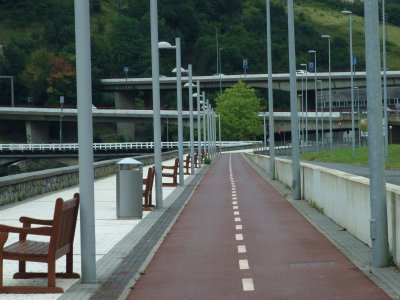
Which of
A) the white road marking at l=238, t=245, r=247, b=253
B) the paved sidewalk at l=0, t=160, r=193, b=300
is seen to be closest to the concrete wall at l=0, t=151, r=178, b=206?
the paved sidewalk at l=0, t=160, r=193, b=300

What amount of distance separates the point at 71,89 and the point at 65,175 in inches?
5702

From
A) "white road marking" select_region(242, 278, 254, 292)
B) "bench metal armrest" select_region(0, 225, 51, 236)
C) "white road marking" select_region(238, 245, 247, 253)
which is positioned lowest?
"white road marking" select_region(238, 245, 247, 253)

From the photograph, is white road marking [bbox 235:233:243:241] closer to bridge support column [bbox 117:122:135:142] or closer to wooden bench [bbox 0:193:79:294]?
wooden bench [bbox 0:193:79:294]

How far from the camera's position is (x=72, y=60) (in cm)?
17938

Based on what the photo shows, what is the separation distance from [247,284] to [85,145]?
2.70m

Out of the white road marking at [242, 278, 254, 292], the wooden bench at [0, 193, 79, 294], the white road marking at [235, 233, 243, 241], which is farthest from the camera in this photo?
the white road marking at [235, 233, 243, 241]

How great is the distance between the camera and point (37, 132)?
15288 centimetres

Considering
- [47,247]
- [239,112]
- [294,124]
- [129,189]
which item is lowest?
[47,247]

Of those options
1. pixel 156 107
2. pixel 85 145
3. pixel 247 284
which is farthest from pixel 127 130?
pixel 247 284

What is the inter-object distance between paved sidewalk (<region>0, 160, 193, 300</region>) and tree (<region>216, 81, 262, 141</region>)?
439 ft

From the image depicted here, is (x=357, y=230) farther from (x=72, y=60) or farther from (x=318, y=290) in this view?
(x=72, y=60)

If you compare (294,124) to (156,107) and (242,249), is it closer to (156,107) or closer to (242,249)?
(156,107)

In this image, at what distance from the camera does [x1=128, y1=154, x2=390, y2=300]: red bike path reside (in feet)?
36.3

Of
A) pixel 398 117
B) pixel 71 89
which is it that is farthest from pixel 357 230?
pixel 71 89
